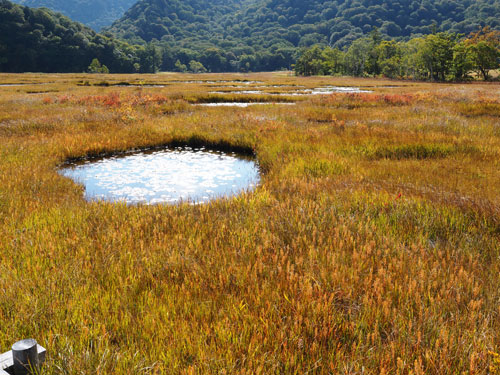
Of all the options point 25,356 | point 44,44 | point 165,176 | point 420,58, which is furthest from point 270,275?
point 44,44

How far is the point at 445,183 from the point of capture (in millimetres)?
6832

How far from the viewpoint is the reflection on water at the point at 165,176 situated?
7883 mm

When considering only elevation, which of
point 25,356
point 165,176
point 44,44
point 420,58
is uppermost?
point 44,44

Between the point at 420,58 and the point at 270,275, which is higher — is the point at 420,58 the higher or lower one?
the higher one

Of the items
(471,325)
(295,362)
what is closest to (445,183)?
(471,325)

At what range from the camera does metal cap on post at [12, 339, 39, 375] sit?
5.70 ft

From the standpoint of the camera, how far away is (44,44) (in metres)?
112

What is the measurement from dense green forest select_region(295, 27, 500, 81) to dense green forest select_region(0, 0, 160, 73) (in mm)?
81644

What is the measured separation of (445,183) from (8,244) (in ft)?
25.5

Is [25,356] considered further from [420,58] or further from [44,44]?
[44,44]

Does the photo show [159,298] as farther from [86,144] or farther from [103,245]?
[86,144]

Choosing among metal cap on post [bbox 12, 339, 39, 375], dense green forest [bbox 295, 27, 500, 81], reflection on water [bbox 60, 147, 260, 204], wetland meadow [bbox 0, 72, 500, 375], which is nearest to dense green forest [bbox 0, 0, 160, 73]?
dense green forest [bbox 295, 27, 500, 81]

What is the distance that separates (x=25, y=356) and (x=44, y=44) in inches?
5548

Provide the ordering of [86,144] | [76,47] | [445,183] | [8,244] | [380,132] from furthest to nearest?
[76,47] < [380,132] < [86,144] < [445,183] < [8,244]
